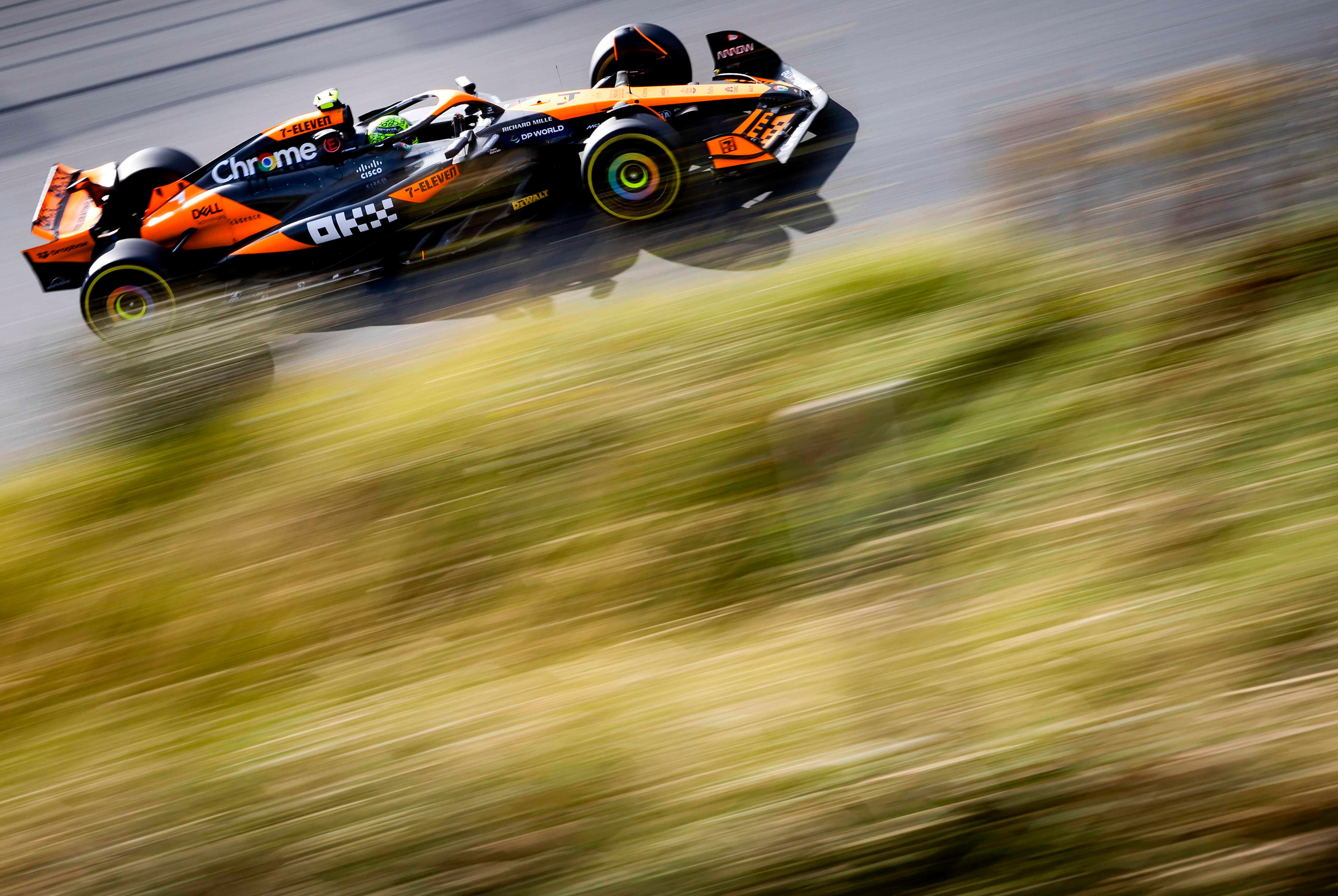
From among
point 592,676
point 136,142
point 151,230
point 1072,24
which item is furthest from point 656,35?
point 592,676

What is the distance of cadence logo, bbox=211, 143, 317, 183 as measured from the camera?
6.71 m

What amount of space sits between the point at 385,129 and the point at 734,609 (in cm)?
540

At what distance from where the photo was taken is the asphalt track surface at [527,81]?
3975mm

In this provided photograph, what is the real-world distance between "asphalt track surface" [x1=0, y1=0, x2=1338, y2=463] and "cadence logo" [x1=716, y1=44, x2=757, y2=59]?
87 cm

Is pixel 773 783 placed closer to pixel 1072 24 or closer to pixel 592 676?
pixel 592 676

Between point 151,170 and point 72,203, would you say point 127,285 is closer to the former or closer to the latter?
point 72,203

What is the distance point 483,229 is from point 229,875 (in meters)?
5.41

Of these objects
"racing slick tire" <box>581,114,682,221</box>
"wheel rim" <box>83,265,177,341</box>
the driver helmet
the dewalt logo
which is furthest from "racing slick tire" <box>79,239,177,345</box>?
"racing slick tire" <box>581,114,682,221</box>

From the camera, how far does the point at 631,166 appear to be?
21.6 ft

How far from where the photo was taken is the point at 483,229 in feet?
23.0

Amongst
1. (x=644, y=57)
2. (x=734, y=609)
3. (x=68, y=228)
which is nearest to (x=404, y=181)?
(x=644, y=57)

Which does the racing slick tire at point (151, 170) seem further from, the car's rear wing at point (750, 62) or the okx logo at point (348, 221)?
the car's rear wing at point (750, 62)

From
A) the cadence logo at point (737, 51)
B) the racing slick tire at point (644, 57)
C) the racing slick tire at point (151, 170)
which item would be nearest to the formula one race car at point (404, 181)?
the cadence logo at point (737, 51)

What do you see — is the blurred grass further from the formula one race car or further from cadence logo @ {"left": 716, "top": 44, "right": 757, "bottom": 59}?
cadence logo @ {"left": 716, "top": 44, "right": 757, "bottom": 59}
